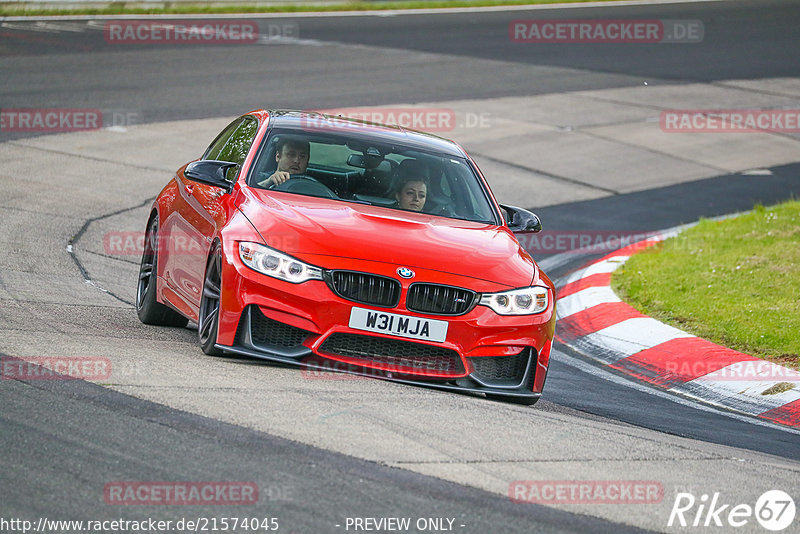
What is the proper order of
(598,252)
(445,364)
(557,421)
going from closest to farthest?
(557,421)
(445,364)
(598,252)

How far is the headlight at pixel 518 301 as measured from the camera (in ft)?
22.2

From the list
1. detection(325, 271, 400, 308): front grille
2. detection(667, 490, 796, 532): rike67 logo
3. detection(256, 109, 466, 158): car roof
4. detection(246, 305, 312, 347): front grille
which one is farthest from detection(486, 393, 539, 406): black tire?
detection(256, 109, 466, 158): car roof

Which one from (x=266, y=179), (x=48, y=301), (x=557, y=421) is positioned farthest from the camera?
(x=48, y=301)

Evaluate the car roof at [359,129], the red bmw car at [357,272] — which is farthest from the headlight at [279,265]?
the car roof at [359,129]

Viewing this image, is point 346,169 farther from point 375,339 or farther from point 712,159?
point 712,159

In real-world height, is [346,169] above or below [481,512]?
above

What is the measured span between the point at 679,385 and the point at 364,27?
2232cm

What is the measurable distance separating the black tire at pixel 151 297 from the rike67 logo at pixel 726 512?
4470mm

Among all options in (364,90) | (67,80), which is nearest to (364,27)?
(364,90)

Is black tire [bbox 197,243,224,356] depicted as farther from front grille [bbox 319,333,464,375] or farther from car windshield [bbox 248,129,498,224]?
car windshield [bbox 248,129,498,224]

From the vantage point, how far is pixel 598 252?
13.5 meters

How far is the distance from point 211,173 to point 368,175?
1.04 meters

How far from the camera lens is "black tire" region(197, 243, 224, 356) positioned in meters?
6.75

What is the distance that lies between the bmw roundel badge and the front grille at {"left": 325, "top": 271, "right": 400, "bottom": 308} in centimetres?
5
